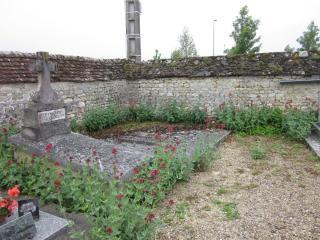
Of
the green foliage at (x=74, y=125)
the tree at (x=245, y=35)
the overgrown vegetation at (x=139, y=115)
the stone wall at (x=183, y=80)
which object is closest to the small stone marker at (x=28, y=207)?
the stone wall at (x=183, y=80)

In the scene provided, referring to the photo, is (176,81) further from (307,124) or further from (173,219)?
(173,219)

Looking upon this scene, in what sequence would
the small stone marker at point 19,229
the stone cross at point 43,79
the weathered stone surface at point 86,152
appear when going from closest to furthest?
the small stone marker at point 19,229
the weathered stone surface at point 86,152
the stone cross at point 43,79

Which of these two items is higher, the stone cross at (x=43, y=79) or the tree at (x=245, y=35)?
the tree at (x=245, y=35)

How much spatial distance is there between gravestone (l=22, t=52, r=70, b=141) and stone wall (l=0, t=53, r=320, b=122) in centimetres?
196

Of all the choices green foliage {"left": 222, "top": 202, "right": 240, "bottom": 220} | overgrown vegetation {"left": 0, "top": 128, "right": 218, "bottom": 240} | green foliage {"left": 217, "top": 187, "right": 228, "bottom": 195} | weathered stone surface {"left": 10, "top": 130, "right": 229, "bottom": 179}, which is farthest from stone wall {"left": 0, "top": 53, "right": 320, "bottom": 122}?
green foliage {"left": 222, "top": 202, "right": 240, "bottom": 220}

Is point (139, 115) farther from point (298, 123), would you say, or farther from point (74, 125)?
point (298, 123)

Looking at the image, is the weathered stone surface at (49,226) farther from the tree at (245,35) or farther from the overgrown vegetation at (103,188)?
the tree at (245,35)

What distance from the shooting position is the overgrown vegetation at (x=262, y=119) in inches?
326

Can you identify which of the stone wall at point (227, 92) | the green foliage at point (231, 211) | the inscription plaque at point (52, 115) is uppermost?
the stone wall at point (227, 92)

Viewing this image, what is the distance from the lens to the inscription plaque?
5.20 m

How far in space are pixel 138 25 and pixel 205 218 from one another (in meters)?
9.67

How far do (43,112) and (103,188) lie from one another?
2.23 meters

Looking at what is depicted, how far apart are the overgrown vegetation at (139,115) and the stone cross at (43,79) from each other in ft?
11.6

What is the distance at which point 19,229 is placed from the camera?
8.57ft
